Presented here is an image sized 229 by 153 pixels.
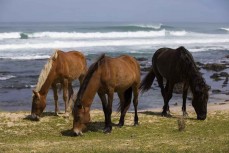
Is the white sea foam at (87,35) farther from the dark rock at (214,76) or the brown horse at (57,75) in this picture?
the brown horse at (57,75)

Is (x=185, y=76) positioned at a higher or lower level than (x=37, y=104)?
higher

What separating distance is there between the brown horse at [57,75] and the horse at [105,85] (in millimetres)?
1888

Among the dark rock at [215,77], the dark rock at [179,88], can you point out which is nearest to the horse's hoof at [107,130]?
the dark rock at [179,88]

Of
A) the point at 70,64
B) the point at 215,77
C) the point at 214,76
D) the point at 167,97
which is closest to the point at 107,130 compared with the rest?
the point at 70,64

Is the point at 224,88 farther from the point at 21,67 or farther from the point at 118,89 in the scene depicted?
the point at 21,67

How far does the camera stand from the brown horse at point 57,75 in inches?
451

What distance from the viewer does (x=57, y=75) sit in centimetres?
1192

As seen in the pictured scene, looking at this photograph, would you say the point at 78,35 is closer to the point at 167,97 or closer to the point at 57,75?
the point at 167,97

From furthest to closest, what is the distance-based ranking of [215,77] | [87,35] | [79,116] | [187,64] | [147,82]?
[87,35], [215,77], [147,82], [187,64], [79,116]

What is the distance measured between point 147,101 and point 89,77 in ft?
26.7

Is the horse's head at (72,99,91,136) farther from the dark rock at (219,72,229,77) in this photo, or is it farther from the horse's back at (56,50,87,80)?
the dark rock at (219,72,229,77)

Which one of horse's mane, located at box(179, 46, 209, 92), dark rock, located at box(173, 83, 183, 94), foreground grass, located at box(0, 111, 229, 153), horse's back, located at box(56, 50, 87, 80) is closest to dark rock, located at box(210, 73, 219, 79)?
dark rock, located at box(173, 83, 183, 94)

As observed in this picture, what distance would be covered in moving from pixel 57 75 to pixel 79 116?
2.75 meters

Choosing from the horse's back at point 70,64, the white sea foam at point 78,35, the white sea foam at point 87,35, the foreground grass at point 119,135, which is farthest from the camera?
the white sea foam at point 87,35
